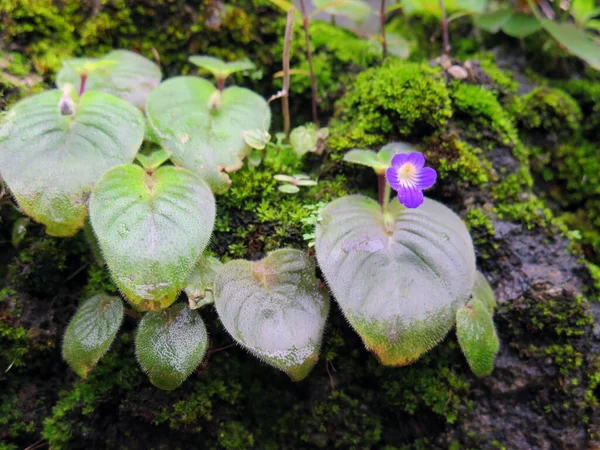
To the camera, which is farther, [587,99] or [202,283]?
[587,99]

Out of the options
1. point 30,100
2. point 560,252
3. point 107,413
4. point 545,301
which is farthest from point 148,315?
point 560,252

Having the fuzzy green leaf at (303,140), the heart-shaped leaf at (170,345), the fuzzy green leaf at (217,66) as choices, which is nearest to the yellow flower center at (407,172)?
the fuzzy green leaf at (303,140)

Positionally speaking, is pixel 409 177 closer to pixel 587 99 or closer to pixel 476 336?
pixel 476 336

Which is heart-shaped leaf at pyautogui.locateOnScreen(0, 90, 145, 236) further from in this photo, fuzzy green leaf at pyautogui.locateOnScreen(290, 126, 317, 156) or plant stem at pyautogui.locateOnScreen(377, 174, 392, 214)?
plant stem at pyautogui.locateOnScreen(377, 174, 392, 214)

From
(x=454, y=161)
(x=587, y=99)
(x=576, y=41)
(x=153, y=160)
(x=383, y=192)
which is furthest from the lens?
(x=587, y=99)

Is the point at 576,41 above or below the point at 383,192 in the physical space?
above

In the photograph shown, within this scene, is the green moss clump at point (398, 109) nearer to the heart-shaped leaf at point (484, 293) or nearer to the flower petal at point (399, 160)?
the flower petal at point (399, 160)

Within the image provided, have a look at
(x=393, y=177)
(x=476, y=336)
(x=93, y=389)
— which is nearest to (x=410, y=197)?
(x=393, y=177)

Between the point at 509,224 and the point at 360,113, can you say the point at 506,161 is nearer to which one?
the point at 509,224
